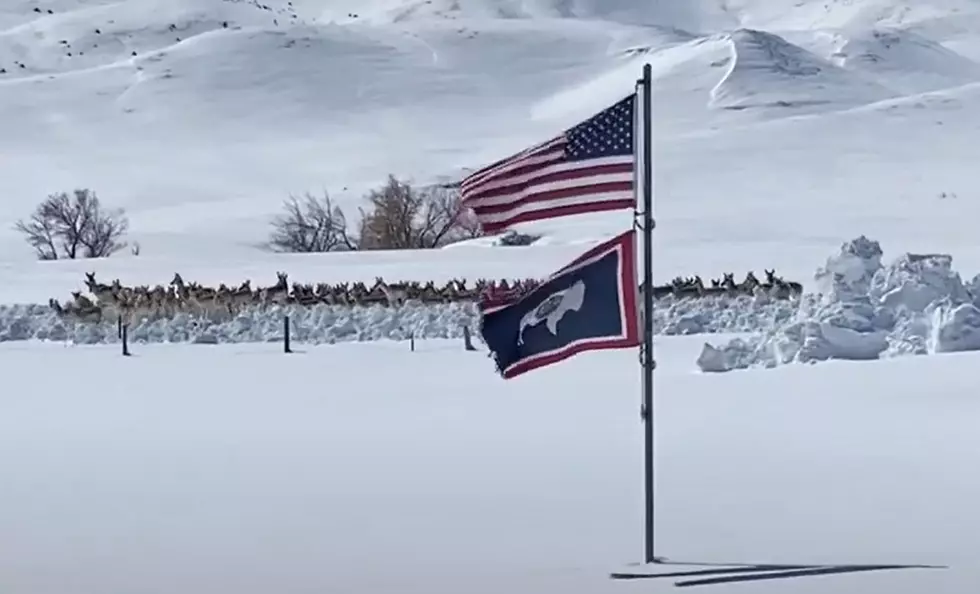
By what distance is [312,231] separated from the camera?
180 ft

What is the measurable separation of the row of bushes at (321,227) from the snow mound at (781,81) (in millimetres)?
23351

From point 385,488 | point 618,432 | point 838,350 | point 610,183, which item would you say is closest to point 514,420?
point 618,432

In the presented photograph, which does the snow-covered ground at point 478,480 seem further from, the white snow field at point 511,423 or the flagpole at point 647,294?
the flagpole at point 647,294

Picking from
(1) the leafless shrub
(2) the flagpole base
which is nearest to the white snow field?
(2) the flagpole base

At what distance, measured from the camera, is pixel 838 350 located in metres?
15.7

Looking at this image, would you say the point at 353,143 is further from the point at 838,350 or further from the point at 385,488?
the point at 385,488

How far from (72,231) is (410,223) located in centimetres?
1137

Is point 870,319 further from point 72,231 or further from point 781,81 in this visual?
point 781,81

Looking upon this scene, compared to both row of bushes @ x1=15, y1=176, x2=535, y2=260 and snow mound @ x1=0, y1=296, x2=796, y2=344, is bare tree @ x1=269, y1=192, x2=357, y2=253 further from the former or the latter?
snow mound @ x1=0, y1=296, x2=796, y2=344

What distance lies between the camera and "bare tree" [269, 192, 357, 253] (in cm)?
5294

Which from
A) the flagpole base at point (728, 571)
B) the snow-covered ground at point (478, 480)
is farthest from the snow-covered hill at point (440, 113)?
the flagpole base at point (728, 571)

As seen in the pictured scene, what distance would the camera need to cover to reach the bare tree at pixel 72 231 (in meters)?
53.8

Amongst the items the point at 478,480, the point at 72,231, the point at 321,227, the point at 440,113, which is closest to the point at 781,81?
the point at 440,113

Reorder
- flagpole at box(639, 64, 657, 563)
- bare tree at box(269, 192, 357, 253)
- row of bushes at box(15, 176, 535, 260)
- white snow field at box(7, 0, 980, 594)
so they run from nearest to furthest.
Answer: flagpole at box(639, 64, 657, 563) < white snow field at box(7, 0, 980, 594) < row of bushes at box(15, 176, 535, 260) < bare tree at box(269, 192, 357, 253)
